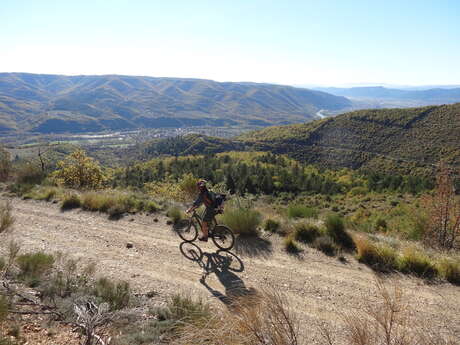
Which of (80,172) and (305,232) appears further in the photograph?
(80,172)

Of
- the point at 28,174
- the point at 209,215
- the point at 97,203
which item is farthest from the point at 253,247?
the point at 28,174

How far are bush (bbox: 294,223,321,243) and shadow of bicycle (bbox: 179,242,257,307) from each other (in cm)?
193

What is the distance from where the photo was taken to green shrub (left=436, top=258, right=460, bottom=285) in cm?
539

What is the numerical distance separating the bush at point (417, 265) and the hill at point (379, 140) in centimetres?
6529

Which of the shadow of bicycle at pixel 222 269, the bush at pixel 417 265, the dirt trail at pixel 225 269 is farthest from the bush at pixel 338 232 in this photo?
the shadow of bicycle at pixel 222 269

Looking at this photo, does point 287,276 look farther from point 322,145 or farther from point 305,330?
point 322,145

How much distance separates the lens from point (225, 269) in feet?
19.2

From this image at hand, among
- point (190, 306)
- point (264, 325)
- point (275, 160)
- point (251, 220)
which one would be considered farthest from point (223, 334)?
point (275, 160)

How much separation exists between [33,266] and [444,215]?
34.3ft

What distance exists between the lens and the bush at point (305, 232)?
24.0 ft

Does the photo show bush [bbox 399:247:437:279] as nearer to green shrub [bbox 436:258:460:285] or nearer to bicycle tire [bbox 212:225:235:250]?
green shrub [bbox 436:258:460:285]

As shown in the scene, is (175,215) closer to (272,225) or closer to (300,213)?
(272,225)

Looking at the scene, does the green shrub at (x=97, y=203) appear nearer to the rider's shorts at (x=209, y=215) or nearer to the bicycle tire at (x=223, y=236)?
the rider's shorts at (x=209, y=215)

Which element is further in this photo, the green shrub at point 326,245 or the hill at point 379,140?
the hill at point 379,140
